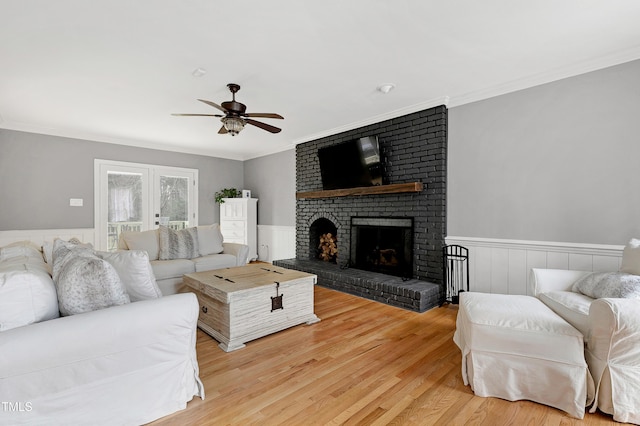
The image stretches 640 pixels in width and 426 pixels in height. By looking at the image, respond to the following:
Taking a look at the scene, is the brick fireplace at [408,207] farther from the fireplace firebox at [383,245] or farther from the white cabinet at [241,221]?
the white cabinet at [241,221]

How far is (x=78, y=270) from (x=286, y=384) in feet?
4.46

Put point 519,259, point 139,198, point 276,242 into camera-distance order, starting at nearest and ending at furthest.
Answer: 1. point 519,259
2. point 139,198
3. point 276,242

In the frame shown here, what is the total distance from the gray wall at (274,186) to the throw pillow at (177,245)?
218 centimetres

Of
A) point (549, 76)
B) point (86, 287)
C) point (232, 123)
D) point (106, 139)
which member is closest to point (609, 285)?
point (549, 76)

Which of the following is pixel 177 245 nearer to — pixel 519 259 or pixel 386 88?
pixel 386 88

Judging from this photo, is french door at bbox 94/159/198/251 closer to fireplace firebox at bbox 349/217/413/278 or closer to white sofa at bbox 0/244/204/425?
fireplace firebox at bbox 349/217/413/278

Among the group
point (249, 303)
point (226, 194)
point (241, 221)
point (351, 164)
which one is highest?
point (351, 164)

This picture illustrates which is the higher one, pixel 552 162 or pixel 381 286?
pixel 552 162

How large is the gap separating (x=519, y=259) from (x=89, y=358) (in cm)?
363

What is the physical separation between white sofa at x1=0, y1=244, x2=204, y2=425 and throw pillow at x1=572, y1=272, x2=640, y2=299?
262 cm

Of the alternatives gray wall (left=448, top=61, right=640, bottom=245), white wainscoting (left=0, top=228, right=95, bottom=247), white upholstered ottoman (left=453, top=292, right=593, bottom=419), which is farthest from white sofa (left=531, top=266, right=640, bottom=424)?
white wainscoting (left=0, top=228, right=95, bottom=247)

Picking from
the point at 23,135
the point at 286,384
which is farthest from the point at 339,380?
the point at 23,135

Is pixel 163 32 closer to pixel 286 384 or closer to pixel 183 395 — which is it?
pixel 183 395

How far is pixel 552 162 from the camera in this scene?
3.01 m
